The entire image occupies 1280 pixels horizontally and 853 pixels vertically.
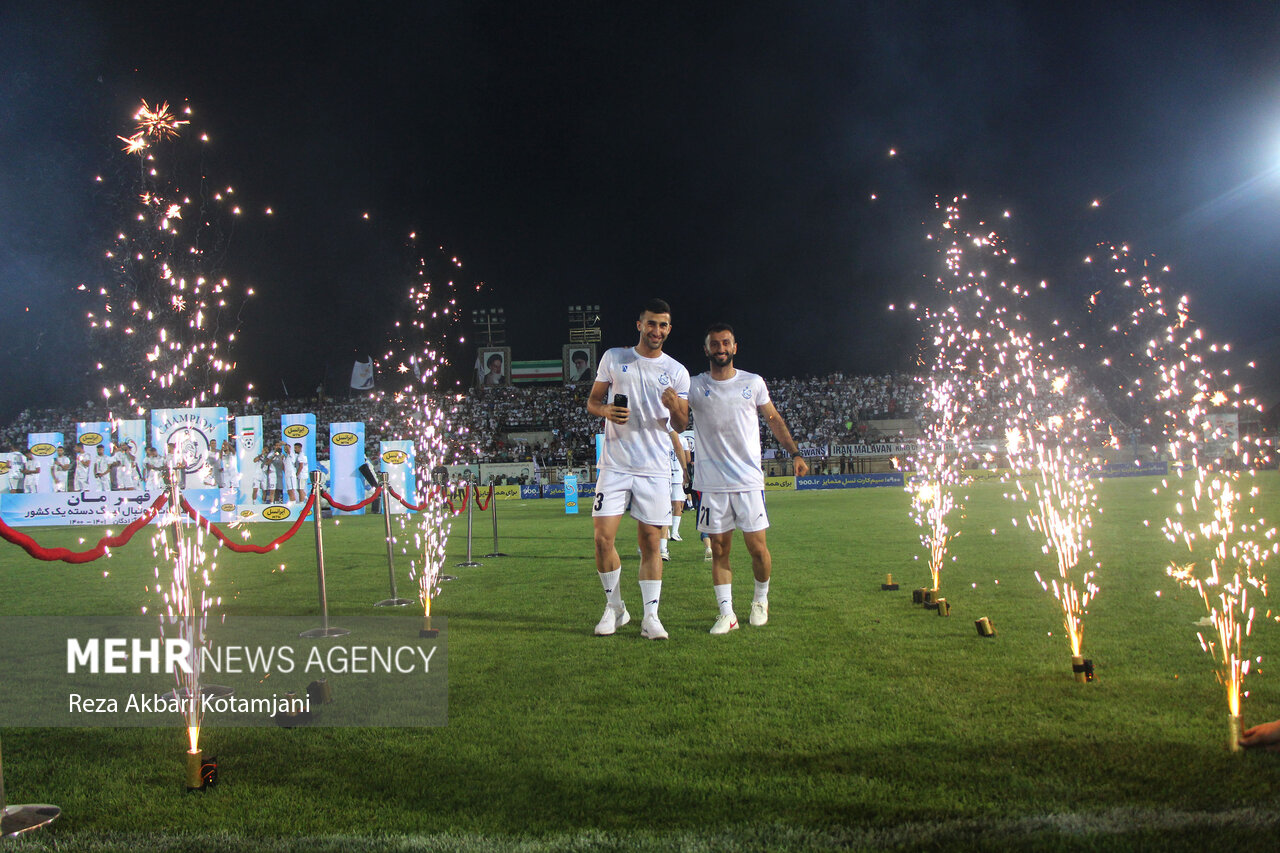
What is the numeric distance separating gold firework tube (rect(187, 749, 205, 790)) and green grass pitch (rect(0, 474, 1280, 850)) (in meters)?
0.07

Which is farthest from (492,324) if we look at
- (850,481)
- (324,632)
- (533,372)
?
(324,632)

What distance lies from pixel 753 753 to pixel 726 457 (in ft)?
8.96

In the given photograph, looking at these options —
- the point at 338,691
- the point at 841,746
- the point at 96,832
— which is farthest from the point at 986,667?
the point at 96,832

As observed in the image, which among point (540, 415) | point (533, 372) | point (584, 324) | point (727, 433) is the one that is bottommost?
point (727, 433)

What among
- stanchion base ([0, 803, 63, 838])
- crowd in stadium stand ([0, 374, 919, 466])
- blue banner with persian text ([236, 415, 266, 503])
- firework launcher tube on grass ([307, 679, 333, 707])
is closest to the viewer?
A: stanchion base ([0, 803, 63, 838])

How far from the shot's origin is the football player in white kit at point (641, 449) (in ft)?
18.2

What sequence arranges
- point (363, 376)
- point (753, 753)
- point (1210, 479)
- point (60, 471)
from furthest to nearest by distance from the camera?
point (363, 376), point (1210, 479), point (60, 471), point (753, 753)

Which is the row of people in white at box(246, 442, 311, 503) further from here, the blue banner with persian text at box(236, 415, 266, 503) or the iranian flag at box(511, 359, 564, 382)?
the iranian flag at box(511, 359, 564, 382)

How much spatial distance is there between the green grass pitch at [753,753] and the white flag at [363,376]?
53409mm

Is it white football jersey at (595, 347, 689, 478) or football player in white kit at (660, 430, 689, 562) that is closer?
white football jersey at (595, 347, 689, 478)

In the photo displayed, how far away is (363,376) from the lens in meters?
56.5

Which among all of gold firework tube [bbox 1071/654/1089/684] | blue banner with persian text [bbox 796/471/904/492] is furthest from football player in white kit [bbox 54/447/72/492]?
blue banner with persian text [bbox 796/471/904/492]

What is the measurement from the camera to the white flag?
56.2m

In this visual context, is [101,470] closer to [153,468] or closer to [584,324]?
[153,468]
